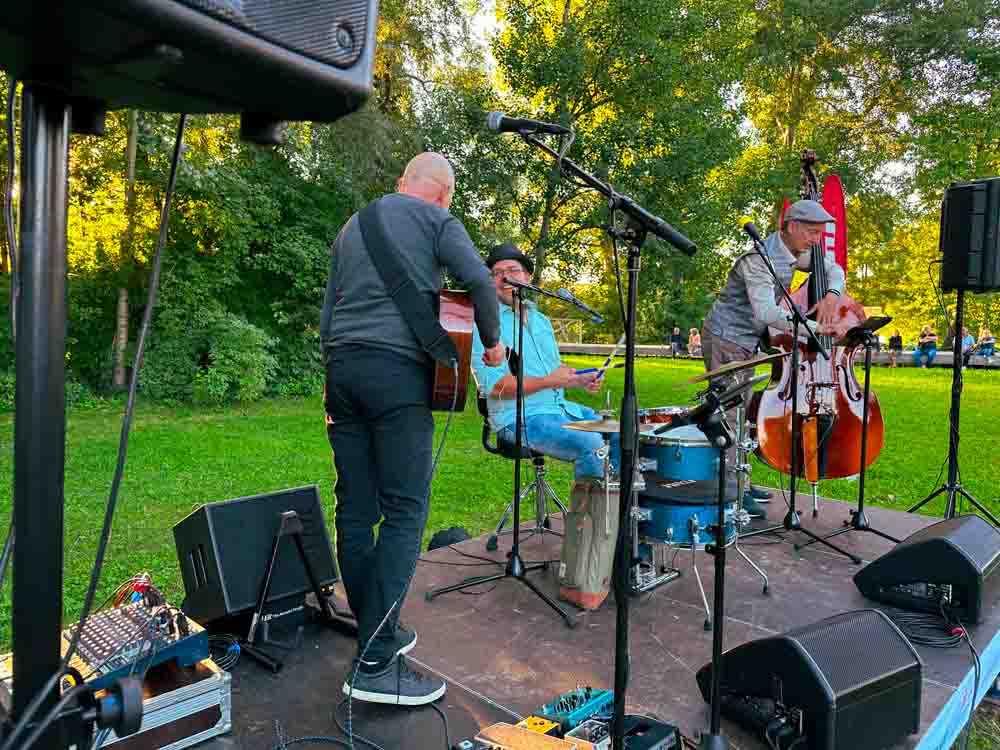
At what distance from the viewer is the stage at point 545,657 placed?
2369mm

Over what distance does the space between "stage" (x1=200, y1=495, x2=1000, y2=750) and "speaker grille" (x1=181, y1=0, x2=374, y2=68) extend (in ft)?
6.69

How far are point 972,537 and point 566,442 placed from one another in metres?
1.87

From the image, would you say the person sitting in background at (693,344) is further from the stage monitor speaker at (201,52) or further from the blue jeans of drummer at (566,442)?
the stage monitor speaker at (201,52)

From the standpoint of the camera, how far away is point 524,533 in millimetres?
4484

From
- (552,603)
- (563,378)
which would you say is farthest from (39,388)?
(563,378)

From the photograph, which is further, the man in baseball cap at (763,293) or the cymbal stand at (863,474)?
the man in baseball cap at (763,293)

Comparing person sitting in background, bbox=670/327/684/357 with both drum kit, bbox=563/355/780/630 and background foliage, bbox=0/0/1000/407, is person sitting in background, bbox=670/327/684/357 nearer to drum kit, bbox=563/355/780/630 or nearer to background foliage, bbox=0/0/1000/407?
background foliage, bbox=0/0/1000/407

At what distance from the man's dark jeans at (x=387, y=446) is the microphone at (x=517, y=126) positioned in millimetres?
822

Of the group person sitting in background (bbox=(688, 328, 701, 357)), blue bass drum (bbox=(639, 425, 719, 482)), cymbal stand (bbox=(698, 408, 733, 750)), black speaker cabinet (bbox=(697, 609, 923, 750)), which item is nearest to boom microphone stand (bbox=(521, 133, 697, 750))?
cymbal stand (bbox=(698, 408, 733, 750))

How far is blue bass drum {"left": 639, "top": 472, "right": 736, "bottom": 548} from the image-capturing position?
10.6 feet

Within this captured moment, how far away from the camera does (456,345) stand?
2.55 metres

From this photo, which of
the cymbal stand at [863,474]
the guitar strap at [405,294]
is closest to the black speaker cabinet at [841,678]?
the guitar strap at [405,294]

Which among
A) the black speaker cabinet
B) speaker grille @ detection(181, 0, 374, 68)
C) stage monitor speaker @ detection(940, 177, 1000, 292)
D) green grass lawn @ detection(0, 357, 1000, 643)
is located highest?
stage monitor speaker @ detection(940, 177, 1000, 292)

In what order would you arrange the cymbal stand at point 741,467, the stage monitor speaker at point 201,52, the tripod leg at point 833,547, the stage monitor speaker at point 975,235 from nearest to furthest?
the stage monitor speaker at point 201,52 < the cymbal stand at point 741,467 < the tripod leg at point 833,547 < the stage monitor speaker at point 975,235
